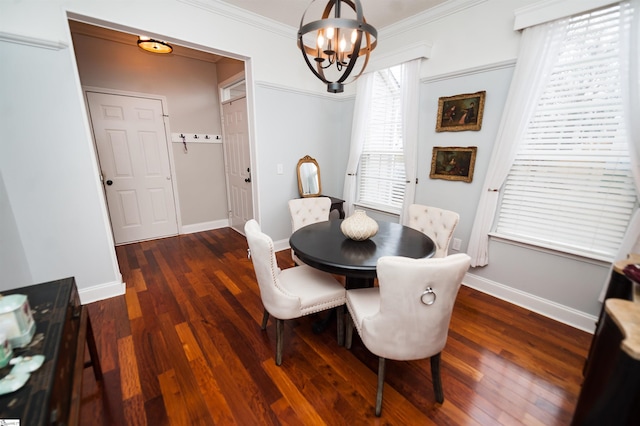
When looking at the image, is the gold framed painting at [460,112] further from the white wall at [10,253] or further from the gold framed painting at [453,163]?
the white wall at [10,253]

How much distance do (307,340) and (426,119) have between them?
98.9 inches

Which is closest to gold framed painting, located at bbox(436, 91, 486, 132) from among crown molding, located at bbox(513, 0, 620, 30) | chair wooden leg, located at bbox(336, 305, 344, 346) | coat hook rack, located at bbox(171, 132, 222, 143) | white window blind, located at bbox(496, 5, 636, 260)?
white window blind, located at bbox(496, 5, 636, 260)

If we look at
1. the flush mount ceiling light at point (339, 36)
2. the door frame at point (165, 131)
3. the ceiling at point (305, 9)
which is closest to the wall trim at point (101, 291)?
the door frame at point (165, 131)

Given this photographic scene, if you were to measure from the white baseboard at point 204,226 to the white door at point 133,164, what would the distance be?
27 cm

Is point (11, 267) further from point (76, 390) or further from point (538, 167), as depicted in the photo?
point (538, 167)

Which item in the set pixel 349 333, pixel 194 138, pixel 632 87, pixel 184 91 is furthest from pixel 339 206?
pixel 184 91

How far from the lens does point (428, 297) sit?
113 centimetres

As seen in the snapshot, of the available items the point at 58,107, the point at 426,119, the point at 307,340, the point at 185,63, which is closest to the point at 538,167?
the point at 426,119

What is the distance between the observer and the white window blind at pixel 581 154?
1.77 m

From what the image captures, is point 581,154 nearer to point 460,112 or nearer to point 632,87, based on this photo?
point 632,87

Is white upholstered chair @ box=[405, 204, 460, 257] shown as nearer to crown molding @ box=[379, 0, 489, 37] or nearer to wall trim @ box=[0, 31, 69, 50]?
crown molding @ box=[379, 0, 489, 37]

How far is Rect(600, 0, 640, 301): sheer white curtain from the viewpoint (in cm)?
163

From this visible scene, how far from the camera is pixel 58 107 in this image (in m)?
1.98

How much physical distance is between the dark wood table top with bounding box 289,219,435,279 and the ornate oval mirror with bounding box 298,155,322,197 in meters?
1.54
